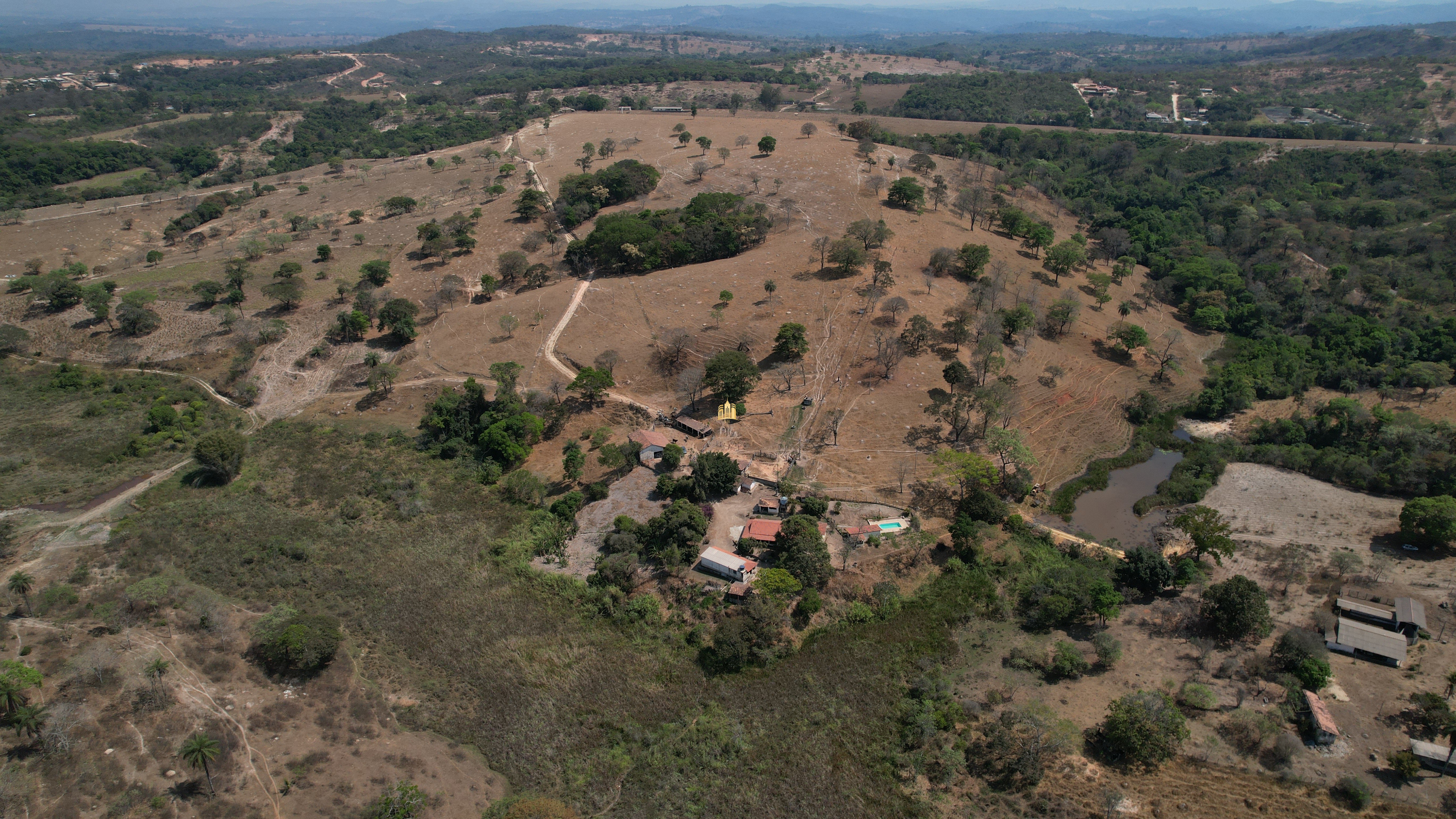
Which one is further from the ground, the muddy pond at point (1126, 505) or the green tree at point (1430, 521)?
the green tree at point (1430, 521)

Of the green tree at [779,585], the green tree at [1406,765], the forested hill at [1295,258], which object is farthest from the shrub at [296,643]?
the forested hill at [1295,258]

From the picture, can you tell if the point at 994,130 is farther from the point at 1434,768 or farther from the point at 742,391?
the point at 1434,768

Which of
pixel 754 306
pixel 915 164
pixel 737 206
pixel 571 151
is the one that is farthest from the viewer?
pixel 571 151

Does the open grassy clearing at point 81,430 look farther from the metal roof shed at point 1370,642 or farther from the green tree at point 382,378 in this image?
→ the metal roof shed at point 1370,642

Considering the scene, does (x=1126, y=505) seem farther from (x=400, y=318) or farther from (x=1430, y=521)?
(x=400, y=318)

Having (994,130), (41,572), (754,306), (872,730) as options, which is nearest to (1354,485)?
(872,730)

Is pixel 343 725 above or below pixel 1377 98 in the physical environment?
below

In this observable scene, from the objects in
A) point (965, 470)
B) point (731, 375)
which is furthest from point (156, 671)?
point (965, 470)
